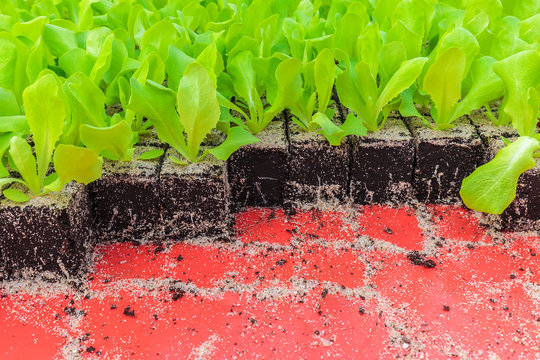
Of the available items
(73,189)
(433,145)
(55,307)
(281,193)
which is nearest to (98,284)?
(55,307)

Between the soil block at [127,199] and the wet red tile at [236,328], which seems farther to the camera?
the soil block at [127,199]

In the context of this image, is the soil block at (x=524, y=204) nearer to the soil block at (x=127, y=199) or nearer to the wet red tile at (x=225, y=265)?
the wet red tile at (x=225, y=265)

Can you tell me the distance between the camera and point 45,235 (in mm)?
991

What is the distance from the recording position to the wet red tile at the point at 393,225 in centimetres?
115

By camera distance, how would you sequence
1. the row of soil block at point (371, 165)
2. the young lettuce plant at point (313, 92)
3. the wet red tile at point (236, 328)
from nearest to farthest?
the wet red tile at point (236, 328) → the young lettuce plant at point (313, 92) → the row of soil block at point (371, 165)

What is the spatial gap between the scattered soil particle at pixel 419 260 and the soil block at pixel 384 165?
0.64 ft

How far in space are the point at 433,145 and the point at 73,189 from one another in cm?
79

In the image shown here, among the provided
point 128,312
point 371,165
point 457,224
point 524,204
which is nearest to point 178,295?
point 128,312

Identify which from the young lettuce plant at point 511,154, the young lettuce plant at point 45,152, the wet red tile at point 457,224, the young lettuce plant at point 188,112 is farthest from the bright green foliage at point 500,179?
the young lettuce plant at point 45,152

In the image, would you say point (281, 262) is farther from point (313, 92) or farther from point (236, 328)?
point (313, 92)

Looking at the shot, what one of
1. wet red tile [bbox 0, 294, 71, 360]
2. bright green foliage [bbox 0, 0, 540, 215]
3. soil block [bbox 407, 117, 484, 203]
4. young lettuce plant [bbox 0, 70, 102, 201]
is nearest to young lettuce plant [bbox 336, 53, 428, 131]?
bright green foliage [bbox 0, 0, 540, 215]

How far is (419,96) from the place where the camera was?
1307 mm

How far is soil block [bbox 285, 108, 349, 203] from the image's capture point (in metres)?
1.19

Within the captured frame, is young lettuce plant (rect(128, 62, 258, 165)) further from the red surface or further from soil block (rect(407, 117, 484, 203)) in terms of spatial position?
soil block (rect(407, 117, 484, 203))
